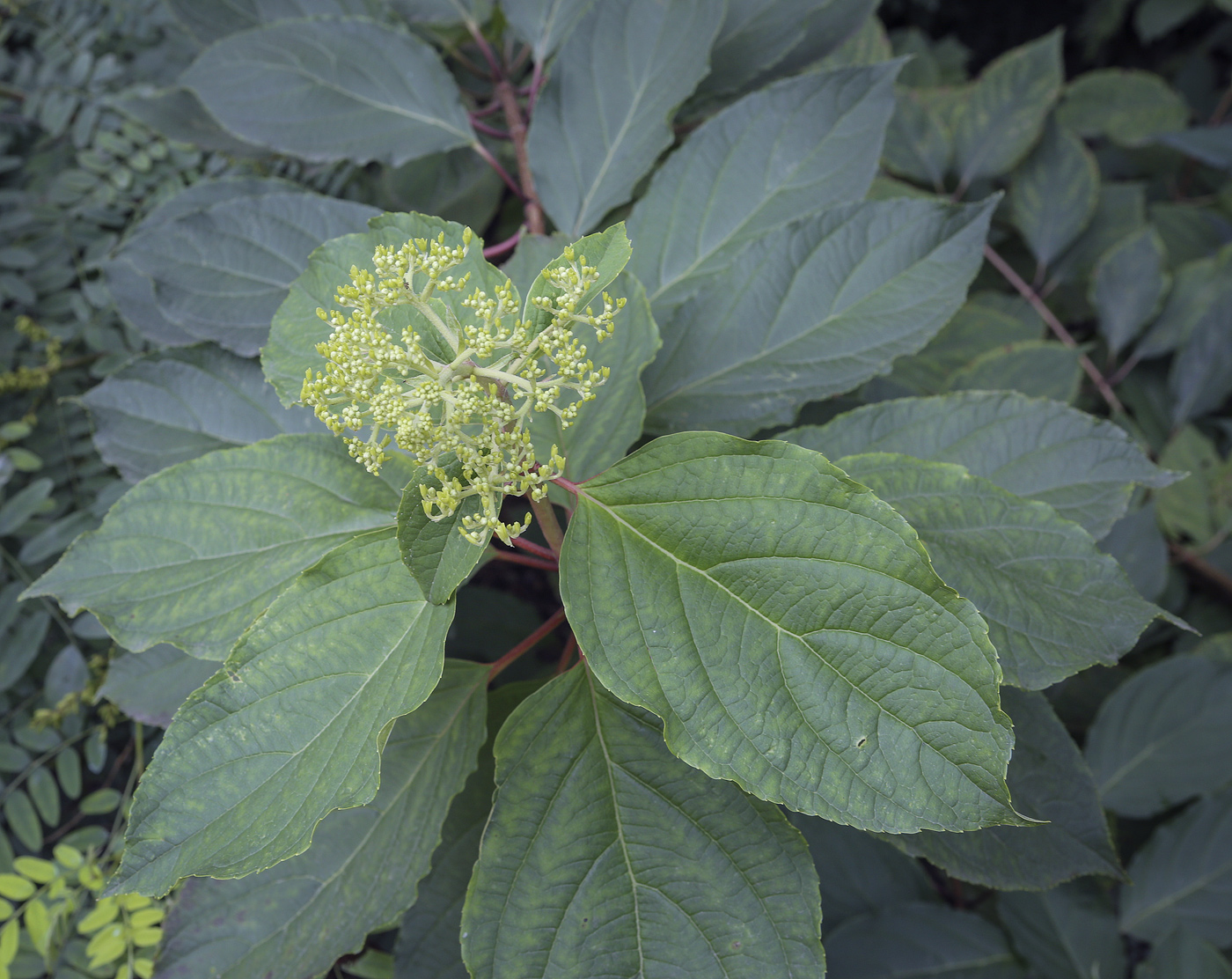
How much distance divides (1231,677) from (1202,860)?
292mm

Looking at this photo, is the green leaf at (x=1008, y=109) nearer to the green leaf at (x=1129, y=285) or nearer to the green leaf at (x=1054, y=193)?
the green leaf at (x=1054, y=193)

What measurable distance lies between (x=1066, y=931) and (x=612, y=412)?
1.06 m

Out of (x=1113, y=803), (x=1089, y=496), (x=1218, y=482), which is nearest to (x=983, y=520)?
(x=1089, y=496)

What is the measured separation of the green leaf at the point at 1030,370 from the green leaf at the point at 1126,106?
29.8 inches

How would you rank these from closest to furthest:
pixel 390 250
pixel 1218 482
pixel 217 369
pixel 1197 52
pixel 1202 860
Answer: pixel 390 250
pixel 217 369
pixel 1202 860
pixel 1218 482
pixel 1197 52

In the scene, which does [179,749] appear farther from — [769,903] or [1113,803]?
[1113,803]

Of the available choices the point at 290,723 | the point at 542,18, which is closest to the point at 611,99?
the point at 542,18

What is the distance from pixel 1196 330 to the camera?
1.53 meters

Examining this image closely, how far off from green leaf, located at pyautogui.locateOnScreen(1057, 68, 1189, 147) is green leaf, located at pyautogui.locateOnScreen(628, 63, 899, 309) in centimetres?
104

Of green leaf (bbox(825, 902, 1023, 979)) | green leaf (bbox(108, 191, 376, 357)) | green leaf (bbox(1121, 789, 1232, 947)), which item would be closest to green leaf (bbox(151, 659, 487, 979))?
green leaf (bbox(108, 191, 376, 357))

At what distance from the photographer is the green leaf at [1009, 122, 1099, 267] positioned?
1.59 meters

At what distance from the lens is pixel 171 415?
1.02 meters

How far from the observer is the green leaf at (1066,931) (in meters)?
1.17

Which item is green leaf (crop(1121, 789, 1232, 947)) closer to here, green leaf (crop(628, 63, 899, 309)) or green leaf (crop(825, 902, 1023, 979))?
green leaf (crop(825, 902, 1023, 979))
